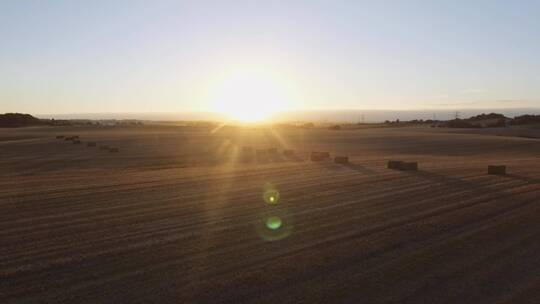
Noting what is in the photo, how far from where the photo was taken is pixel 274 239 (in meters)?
8.28

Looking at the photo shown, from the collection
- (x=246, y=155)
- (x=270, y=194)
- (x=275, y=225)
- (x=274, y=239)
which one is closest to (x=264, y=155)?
(x=246, y=155)

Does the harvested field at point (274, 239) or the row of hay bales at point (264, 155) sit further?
the row of hay bales at point (264, 155)

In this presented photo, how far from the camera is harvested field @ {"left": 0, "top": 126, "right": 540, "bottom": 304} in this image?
6316mm

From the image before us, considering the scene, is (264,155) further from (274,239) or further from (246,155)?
(274,239)

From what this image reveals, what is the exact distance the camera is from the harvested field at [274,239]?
632 cm

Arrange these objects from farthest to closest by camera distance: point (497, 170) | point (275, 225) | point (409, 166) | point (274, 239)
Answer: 1. point (409, 166)
2. point (497, 170)
3. point (275, 225)
4. point (274, 239)

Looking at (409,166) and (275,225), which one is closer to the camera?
(275,225)

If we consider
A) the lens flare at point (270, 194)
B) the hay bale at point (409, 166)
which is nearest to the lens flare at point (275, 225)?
the lens flare at point (270, 194)

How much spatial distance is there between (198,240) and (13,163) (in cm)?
1490

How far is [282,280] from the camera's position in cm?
659

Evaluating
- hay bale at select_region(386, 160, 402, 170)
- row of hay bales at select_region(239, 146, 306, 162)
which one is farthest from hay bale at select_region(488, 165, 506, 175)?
row of hay bales at select_region(239, 146, 306, 162)

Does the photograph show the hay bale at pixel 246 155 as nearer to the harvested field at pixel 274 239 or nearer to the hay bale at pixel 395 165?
the hay bale at pixel 395 165

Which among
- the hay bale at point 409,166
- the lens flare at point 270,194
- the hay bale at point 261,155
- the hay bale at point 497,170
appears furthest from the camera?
the hay bale at point 261,155

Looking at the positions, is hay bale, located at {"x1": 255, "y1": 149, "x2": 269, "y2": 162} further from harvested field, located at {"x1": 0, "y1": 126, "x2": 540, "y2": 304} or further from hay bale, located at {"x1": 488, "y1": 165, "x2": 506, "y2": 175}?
hay bale, located at {"x1": 488, "y1": 165, "x2": 506, "y2": 175}
